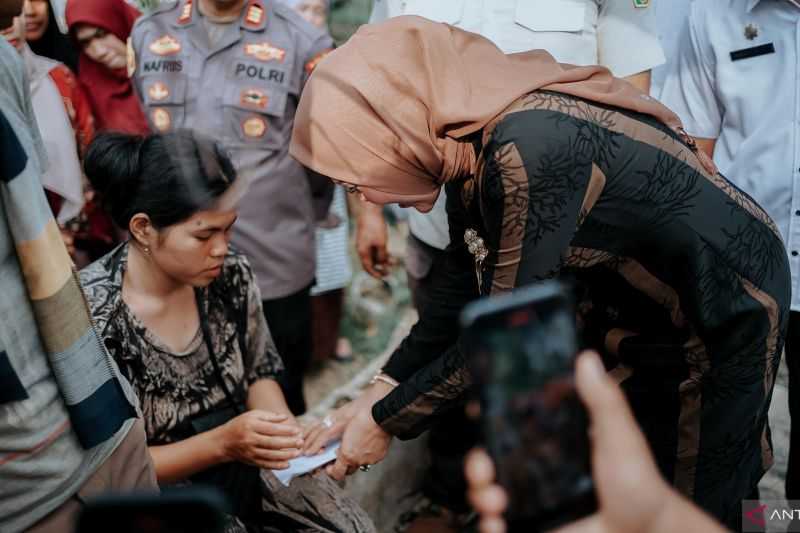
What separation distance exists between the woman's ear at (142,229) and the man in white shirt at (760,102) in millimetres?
1657

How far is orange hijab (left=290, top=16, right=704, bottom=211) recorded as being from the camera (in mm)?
1489

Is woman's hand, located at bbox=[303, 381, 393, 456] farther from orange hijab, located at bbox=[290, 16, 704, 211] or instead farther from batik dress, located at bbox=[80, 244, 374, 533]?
orange hijab, located at bbox=[290, 16, 704, 211]

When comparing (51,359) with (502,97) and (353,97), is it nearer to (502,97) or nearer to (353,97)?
(353,97)

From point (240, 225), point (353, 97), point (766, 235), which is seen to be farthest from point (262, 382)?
point (766, 235)

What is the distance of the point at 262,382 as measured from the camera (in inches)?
84.4

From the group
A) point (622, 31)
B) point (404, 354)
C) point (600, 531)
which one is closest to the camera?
point (600, 531)

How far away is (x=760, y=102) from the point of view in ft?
7.25

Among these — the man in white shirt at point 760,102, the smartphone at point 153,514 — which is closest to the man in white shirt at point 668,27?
the man in white shirt at point 760,102

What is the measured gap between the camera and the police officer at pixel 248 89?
259 centimetres

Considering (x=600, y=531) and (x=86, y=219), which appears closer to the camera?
(x=600, y=531)

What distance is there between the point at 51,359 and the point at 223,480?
2.99 ft

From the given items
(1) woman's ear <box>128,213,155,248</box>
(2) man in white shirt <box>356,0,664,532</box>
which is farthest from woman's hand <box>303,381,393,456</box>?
(1) woman's ear <box>128,213,155,248</box>

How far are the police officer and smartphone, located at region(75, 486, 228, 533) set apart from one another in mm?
1914

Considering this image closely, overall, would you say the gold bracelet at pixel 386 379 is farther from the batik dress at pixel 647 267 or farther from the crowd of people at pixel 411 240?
the batik dress at pixel 647 267
